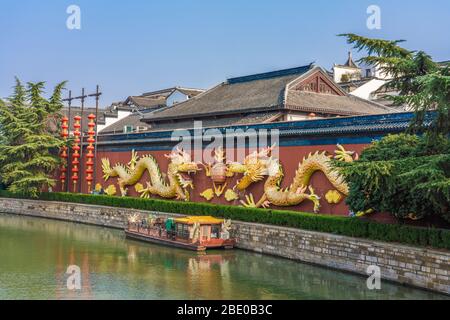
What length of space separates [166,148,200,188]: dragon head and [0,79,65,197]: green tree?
29.8ft

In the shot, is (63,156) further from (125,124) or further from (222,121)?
(222,121)

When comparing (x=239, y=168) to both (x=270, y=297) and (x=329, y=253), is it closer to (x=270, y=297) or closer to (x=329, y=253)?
(x=329, y=253)

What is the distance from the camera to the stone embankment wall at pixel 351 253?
13086mm

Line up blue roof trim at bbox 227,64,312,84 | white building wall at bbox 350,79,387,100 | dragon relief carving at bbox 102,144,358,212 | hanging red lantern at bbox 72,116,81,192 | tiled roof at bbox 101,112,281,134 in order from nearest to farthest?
dragon relief carving at bbox 102,144,358,212 < tiled roof at bbox 101,112,281,134 < blue roof trim at bbox 227,64,312,84 < hanging red lantern at bbox 72,116,81,192 < white building wall at bbox 350,79,387,100

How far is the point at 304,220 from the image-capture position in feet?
56.9

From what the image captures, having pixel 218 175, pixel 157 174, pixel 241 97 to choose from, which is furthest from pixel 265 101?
pixel 157 174

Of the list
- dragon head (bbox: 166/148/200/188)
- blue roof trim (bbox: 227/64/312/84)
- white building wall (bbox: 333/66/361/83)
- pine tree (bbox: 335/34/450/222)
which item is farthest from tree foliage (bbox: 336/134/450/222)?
white building wall (bbox: 333/66/361/83)

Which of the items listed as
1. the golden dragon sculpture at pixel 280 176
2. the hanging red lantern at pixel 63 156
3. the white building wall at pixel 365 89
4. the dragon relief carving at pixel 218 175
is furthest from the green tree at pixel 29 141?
the white building wall at pixel 365 89

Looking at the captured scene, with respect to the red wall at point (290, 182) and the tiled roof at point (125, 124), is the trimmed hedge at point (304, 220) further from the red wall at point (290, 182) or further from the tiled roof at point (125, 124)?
the tiled roof at point (125, 124)

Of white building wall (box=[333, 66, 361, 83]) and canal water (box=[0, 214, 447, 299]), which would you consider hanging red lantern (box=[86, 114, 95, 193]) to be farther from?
white building wall (box=[333, 66, 361, 83])

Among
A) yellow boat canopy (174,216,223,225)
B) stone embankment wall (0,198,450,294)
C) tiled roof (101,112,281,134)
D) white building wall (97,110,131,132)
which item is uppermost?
white building wall (97,110,131,132)

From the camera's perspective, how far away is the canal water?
13.2 metres
